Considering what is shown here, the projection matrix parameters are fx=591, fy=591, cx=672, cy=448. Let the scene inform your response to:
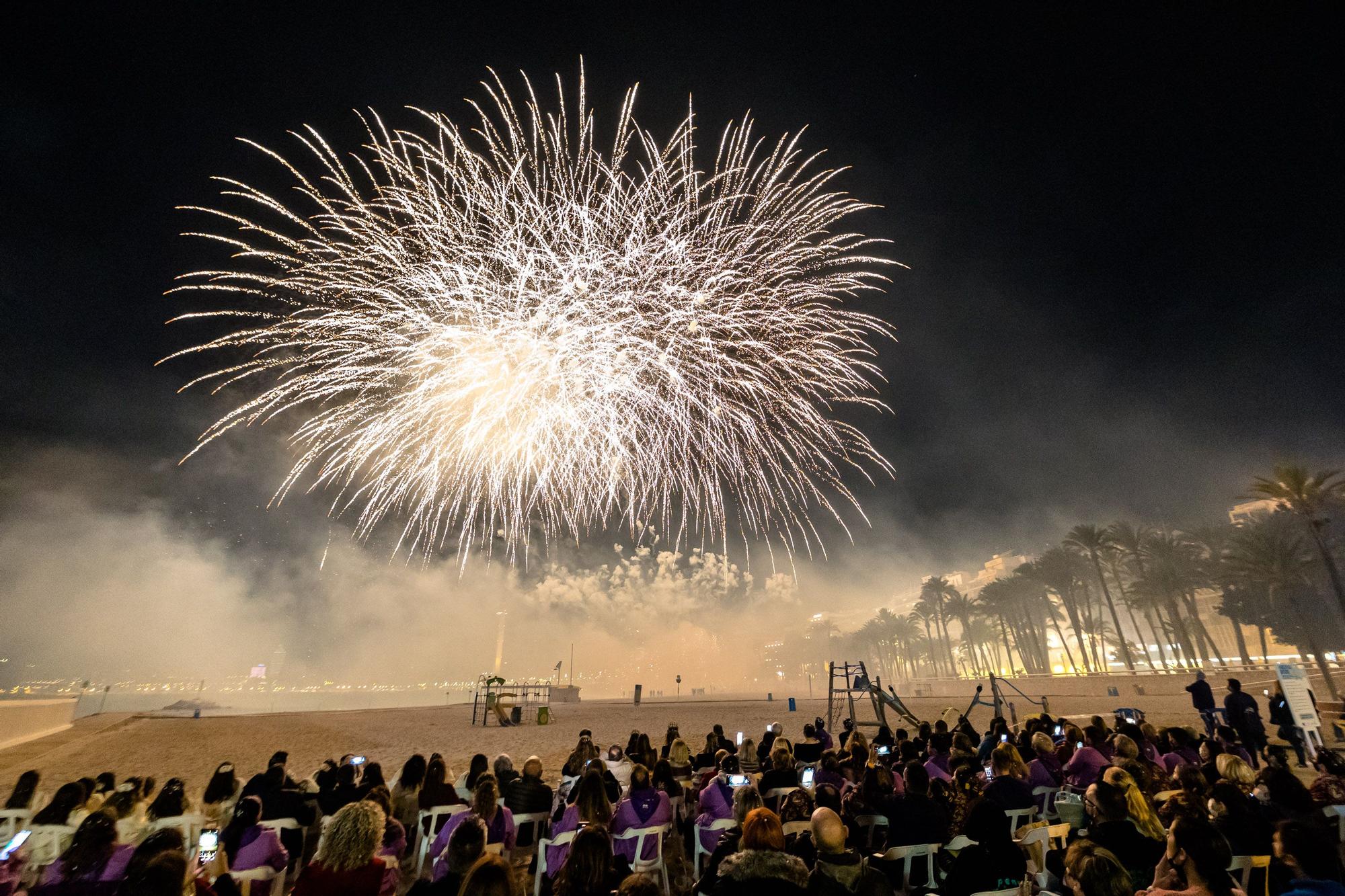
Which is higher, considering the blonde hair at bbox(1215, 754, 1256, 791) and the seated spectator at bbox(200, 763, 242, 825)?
the blonde hair at bbox(1215, 754, 1256, 791)

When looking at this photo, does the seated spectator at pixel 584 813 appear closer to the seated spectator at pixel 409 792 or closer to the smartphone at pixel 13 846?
the seated spectator at pixel 409 792

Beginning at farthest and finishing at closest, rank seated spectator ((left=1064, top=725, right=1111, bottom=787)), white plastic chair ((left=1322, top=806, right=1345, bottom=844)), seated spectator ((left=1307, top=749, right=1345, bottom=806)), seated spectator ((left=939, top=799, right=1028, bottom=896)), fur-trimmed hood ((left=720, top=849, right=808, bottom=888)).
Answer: seated spectator ((left=1064, top=725, right=1111, bottom=787))
seated spectator ((left=1307, top=749, right=1345, bottom=806))
white plastic chair ((left=1322, top=806, right=1345, bottom=844))
seated spectator ((left=939, top=799, right=1028, bottom=896))
fur-trimmed hood ((left=720, top=849, right=808, bottom=888))

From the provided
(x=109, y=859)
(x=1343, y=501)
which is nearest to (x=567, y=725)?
(x=109, y=859)

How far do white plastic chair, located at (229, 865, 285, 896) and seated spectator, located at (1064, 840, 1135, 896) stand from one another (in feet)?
22.3

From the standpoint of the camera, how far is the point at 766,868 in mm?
3984

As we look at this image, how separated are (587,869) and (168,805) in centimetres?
523

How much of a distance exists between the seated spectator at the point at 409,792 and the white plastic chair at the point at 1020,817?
7511 mm

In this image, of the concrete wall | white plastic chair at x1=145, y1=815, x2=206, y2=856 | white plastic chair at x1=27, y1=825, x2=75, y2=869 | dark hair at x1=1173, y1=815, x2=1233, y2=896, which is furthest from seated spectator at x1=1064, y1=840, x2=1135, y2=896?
the concrete wall

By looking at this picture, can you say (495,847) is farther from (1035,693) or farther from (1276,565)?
(1276,565)

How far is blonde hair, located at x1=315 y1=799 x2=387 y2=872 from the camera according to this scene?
4.40m

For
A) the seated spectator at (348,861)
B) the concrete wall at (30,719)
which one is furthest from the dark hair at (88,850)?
the concrete wall at (30,719)

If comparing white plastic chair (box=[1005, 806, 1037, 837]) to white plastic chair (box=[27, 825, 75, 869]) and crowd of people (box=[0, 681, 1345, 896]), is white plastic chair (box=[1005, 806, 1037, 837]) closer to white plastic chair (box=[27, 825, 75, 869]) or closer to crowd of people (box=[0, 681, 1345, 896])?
crowd of people (box=[0, 681, 1345, 896])

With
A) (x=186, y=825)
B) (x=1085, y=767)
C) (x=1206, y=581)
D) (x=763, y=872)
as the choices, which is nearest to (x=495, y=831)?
(x=186, y=825)

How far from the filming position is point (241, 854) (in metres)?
5.55
